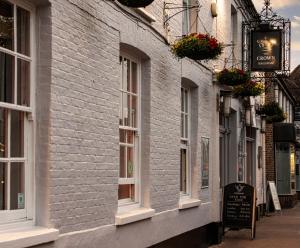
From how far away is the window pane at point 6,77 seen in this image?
240 inches

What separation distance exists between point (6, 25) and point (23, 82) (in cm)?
58

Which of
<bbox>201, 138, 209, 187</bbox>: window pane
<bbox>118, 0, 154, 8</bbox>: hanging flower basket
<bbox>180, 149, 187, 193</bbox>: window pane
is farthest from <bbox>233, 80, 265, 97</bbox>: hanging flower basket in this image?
<bbox>118, 0, 154, 8</bbox>: hanging flower basket

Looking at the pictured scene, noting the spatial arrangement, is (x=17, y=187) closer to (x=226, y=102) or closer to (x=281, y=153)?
(x=226, y=102)

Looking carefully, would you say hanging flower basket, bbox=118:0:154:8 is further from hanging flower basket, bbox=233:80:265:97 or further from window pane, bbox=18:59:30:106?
hanging flower basket, bbox=233:80:265:97

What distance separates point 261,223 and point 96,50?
11.9 metres

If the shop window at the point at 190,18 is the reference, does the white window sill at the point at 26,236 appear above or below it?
below

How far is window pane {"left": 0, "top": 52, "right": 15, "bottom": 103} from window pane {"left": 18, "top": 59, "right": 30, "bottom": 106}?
0.13 metres

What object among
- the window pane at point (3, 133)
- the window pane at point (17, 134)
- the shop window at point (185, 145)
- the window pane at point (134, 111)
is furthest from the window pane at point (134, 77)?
the window pane at point (3, 133)

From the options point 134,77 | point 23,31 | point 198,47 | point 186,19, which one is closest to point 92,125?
point 23,31

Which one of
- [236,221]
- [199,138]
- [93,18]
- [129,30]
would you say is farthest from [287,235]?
[93,18]

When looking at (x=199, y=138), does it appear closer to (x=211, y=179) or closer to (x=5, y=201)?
(x=211, y=179)

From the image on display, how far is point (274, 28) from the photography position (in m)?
17.1

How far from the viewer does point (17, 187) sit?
6.31 metres

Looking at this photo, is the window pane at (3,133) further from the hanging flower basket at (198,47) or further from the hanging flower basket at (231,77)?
the hanging flower basket at (231,77)
